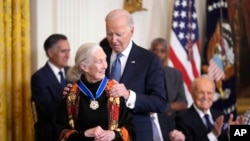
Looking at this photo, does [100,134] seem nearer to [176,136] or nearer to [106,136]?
[106,136]

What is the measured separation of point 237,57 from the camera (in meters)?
6.17

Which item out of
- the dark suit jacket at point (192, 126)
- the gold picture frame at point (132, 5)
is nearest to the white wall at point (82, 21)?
the gold picture frame at point (132, 5)

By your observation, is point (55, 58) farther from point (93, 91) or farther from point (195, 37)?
point (195, 37)

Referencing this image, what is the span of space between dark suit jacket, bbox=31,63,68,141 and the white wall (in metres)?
0.84

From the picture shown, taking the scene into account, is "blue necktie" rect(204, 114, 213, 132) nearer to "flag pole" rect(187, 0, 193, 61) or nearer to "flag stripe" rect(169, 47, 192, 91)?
"flag stripe" rect(169, 47, 192, 91)

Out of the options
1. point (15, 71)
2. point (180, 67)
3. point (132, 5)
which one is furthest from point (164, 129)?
point (132, 5)

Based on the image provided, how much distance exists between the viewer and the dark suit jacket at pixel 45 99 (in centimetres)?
411

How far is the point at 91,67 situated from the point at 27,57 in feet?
6.22

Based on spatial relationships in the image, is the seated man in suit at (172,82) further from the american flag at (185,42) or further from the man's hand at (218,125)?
the man's hand at (218,125)

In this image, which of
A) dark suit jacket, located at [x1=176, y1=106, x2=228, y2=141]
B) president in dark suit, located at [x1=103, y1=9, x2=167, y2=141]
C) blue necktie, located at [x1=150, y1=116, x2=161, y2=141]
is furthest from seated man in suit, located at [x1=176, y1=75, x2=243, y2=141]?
president in dark suit, located at [x1=103, y1=9, x2=167, y2=141]

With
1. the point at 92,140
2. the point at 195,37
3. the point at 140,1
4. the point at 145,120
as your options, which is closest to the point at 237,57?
the point at 195,37

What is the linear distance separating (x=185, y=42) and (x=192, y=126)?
225 cm

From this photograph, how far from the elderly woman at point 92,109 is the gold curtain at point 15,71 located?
5.66 ft

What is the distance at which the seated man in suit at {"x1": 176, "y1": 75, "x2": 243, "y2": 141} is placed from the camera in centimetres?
409
